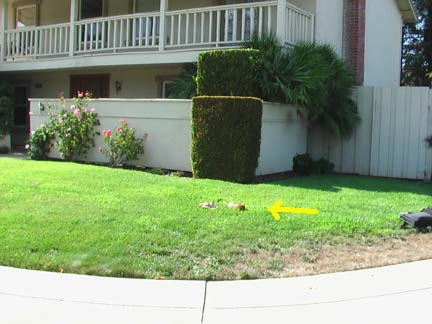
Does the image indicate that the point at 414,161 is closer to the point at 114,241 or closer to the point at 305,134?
the point at 305,134

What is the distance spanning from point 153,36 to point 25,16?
8.65 meters

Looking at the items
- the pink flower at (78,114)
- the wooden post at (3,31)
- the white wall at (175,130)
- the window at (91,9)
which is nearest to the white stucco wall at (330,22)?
the white wall at (175,130)

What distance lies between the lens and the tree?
87.3ft

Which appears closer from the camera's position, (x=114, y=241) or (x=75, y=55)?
(x=114, y=241)

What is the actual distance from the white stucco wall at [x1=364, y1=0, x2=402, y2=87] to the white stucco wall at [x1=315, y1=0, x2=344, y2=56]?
3.00 ft

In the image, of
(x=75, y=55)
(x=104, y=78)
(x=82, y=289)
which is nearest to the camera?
(x=82, y=289)

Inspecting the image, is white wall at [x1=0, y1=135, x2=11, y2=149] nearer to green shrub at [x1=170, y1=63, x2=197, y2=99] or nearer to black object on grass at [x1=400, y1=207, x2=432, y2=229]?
green shrub at [x1=170, y1=63, x2=197, y2=99]

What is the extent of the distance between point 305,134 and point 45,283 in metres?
9.20

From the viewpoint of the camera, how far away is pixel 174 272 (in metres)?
4.70

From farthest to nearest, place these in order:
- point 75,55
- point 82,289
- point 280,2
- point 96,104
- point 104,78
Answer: point 104,78 → point 75,55 → point 96,104 → point 280,2 → point 82,289

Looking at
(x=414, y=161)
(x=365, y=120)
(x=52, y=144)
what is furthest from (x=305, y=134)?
(x=52, y=144)

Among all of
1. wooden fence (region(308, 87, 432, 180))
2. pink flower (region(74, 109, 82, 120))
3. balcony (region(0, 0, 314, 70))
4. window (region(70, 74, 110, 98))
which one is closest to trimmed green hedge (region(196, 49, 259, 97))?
balcony (region(0, 0, 314, 70))

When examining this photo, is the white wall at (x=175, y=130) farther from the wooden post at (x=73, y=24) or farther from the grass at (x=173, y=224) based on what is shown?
the wooden post at (x=73, y=24)

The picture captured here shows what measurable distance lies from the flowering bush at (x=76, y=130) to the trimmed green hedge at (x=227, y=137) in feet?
12.3
